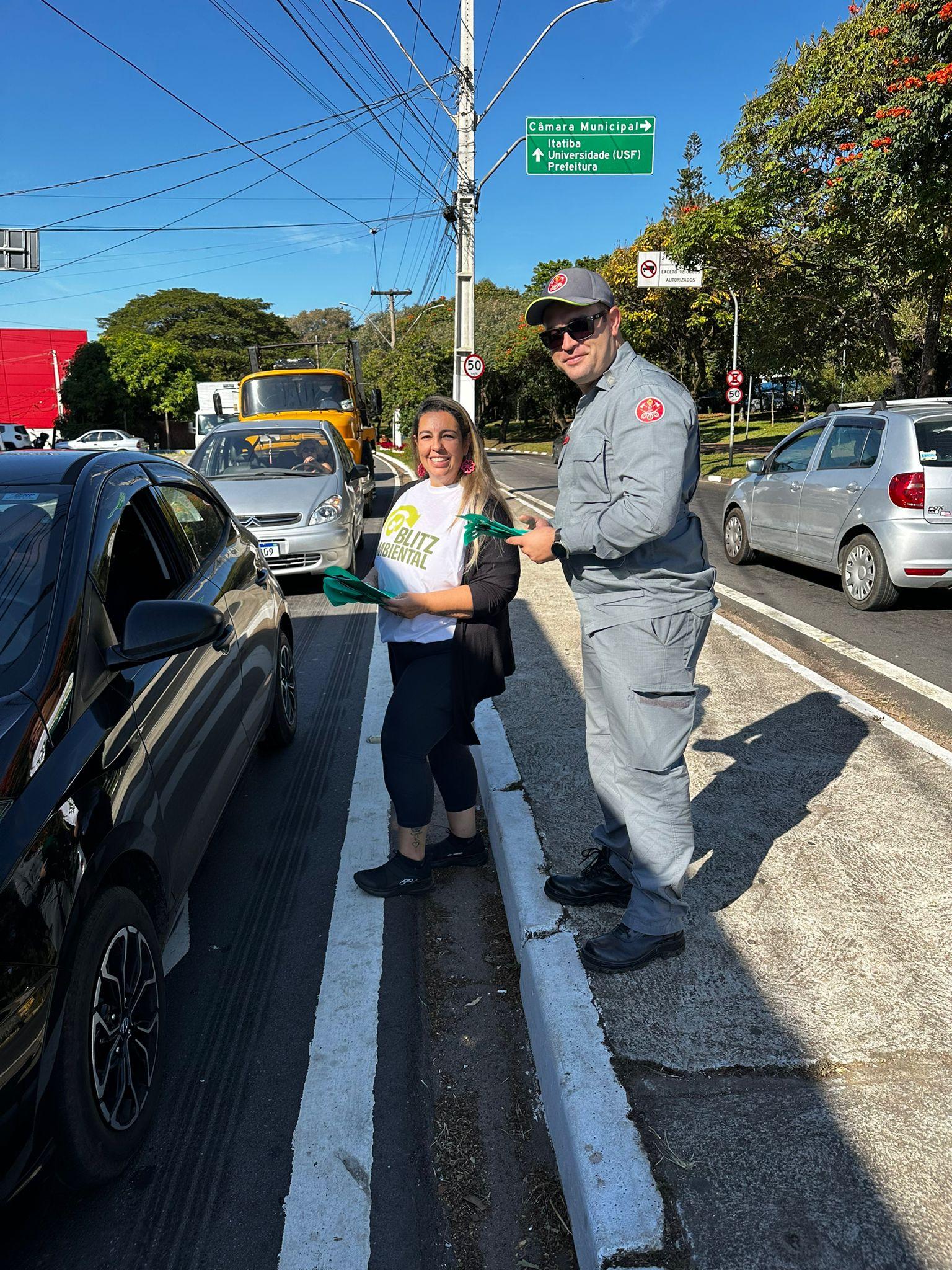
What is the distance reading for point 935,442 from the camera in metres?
7.38

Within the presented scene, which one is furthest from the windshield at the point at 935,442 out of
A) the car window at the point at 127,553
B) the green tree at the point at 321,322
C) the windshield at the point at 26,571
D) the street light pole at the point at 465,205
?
the green tree at the point at 321,322

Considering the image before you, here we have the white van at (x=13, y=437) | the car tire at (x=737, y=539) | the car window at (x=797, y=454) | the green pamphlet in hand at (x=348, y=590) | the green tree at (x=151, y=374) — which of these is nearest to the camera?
the green pamphlet in hand at (x=348, y=590)

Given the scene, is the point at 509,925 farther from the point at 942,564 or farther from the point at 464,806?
the point at 942,564

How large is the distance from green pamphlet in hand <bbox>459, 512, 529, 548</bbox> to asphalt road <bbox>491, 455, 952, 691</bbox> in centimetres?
397

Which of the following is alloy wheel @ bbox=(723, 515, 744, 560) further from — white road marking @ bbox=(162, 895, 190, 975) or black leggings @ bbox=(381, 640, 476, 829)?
white road marking @ bbox=(162, 895, 190, 975)

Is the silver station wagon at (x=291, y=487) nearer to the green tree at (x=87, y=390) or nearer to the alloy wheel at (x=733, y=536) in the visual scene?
the alloy wheel at (x=733, y=536)

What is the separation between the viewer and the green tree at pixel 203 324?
74938 millimetres

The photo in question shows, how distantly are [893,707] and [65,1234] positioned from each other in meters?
4.72

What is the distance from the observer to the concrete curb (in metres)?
1.91

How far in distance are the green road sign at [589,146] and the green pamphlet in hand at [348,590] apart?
15.4m

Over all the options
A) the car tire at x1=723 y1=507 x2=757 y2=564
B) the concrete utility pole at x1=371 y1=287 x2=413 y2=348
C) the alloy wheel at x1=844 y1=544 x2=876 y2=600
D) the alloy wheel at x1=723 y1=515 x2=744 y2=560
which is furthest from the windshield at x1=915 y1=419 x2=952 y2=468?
the concrete utility pole at x1=371 y1=287 x2=413 y2=348

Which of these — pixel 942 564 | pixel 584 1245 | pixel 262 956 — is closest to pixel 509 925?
pixel 262 956

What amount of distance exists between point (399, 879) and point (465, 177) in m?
17.1

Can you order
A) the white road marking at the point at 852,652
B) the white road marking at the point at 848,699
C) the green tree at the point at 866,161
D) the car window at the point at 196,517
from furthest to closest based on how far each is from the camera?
the green tree at the point at 866,161
the white road marking at the point at 852,652
the white road marking at the point at 848,699
the car window at the point at 196,517
